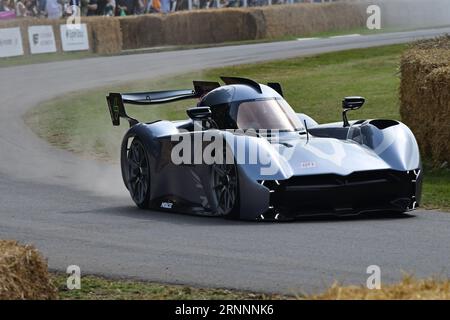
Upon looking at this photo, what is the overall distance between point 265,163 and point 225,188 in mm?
573

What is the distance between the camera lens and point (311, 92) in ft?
84.7

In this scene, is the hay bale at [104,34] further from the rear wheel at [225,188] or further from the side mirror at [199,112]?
the rear wheel at [225,188]

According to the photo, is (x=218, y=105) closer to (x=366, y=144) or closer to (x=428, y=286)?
(x=366, y=144)

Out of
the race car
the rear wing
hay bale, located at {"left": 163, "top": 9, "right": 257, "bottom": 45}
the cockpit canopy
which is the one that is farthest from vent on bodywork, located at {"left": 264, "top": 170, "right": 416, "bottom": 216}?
hay bale, located at {"left": 163, "top": 9, "right": 257, "bottom": 45}

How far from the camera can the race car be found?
36.9ft

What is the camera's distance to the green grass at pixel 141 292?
25.9 feet

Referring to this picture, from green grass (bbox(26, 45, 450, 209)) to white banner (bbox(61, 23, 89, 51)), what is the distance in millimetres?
5618

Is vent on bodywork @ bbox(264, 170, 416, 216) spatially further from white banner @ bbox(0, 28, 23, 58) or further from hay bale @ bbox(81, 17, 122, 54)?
hay bale @ bbox(81, 17, 122, 54)

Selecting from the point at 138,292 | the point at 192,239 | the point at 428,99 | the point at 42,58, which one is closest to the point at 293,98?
the point at 428,99

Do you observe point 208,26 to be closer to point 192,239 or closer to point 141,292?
point 192,239

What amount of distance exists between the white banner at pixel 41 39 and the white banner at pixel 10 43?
345mm

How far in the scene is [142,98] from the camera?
14242 millimetres
